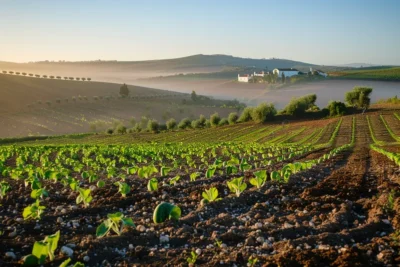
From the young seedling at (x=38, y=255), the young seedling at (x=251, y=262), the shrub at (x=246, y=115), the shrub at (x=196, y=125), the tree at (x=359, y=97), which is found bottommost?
the shrub at (x=196, y=125)

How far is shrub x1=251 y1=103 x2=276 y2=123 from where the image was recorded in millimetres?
72438

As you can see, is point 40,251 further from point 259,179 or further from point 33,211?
point 259,179

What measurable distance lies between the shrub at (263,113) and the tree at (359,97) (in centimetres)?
1654

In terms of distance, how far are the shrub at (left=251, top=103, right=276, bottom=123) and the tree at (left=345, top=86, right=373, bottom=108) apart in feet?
54.3

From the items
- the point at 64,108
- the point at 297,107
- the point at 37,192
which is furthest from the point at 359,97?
the point at 64,108

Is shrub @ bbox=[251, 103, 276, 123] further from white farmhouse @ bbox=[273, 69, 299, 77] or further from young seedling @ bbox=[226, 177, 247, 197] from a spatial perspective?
white farmhouse @ bbox=[273, 69, 299, 77]

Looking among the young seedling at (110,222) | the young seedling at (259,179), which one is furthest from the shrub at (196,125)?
the young seedling at (110,222)

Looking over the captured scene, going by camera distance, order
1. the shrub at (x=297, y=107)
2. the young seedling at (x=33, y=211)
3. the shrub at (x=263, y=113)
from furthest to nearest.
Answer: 1. the shrub at (x=297, y=107)
2. the shrub at (x=263, y=113)
3. the young seedling at (x=33, y=211)

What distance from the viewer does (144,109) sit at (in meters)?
121

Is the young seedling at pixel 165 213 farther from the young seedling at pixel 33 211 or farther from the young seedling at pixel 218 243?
the young seedling at pixel 33 211

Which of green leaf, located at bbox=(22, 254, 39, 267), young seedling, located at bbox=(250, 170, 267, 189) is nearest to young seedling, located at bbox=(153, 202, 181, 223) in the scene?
green leaf, located at bbox=(22, 254, 39, 267)

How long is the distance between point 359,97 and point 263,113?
18762mm

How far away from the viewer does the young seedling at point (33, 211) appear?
786 centimetres

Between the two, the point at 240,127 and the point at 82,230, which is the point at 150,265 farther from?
the point at 240,127
